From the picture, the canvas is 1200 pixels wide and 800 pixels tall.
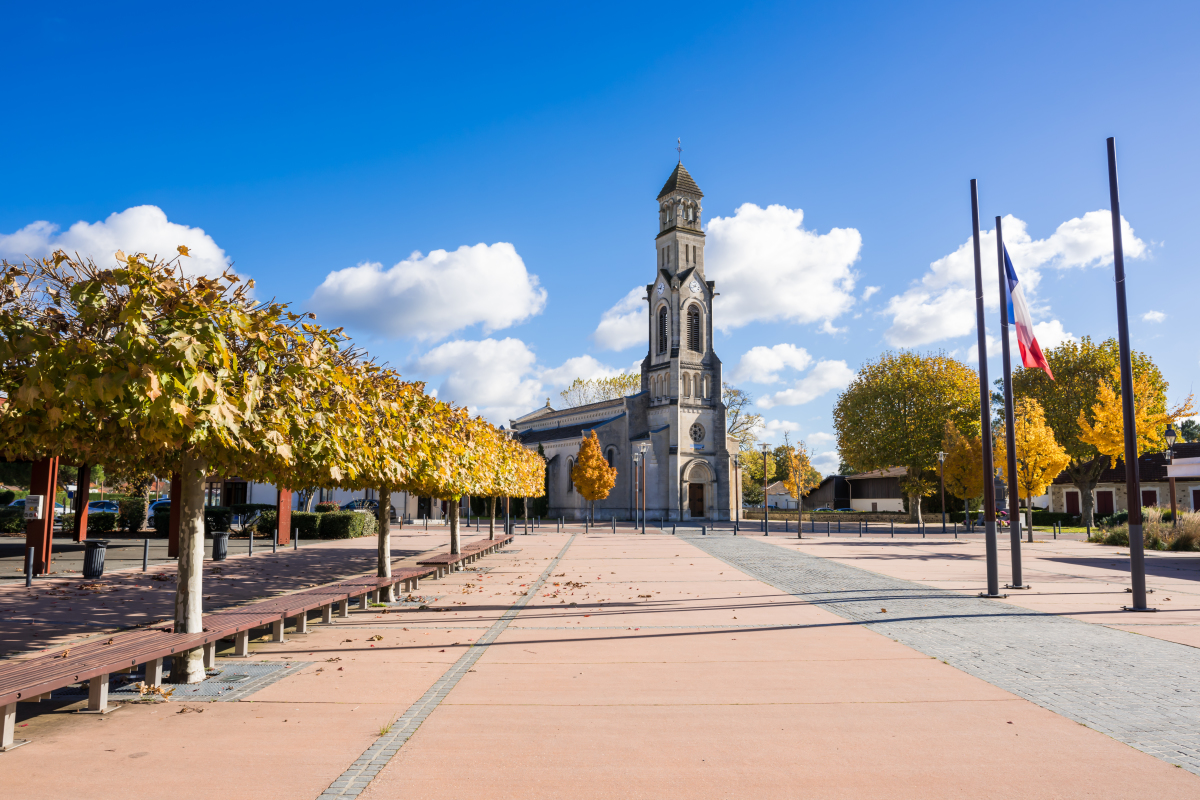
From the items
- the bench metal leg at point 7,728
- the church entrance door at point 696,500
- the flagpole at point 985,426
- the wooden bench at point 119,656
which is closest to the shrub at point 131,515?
the wooden bench at point 119,656

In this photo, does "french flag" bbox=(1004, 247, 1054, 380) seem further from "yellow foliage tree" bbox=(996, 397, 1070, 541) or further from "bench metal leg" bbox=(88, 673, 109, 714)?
"yellow foliage tree" bbox=(996, 397, 1070, 541)

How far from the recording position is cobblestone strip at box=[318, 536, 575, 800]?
14.7 ft

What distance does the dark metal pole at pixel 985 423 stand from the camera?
1306 cm

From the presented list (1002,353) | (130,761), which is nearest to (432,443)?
(130,761)

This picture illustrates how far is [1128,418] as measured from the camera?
38.2ft

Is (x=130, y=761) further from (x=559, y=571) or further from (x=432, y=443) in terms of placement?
(x=559, y=571)

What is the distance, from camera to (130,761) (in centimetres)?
495

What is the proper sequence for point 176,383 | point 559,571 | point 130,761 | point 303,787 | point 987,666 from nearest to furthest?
point 303,787 → point 130,761 → point 176,383 → point 987,666 → point 559,571

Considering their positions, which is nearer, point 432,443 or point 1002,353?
point 432,443

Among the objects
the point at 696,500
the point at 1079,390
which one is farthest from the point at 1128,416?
the point at 696,500

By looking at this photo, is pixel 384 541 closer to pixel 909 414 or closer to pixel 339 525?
pixel 339 525

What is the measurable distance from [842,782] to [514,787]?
200cm

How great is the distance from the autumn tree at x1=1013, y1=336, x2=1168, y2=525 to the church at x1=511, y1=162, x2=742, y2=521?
2087 cm

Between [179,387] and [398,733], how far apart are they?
9.89ft
